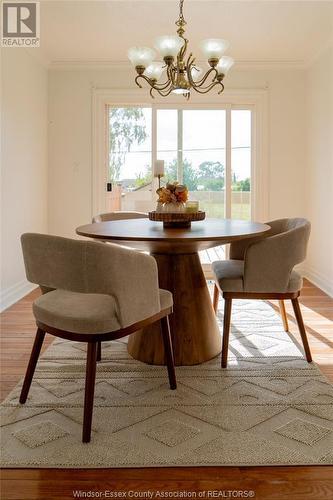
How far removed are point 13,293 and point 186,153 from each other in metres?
2.52

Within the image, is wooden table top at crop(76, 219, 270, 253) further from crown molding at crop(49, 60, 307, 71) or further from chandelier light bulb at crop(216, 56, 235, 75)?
crown molding at crop(49, 60, 307, 71)

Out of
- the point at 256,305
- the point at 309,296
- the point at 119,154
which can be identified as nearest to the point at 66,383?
the point at 256,305

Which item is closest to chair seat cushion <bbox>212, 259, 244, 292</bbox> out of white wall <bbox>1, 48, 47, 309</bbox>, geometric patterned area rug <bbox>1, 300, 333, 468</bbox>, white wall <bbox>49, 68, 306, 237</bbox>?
geometric patterned area rug <bbox>1, 300, 333, 468</bbox>

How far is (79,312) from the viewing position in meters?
1.87

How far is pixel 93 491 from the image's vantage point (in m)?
1.48

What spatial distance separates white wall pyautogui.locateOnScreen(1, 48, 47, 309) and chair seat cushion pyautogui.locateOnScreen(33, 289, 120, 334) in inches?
79.0

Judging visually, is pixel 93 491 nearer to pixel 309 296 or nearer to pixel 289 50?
pixel 309 296

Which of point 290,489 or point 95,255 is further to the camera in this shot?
point 95,255

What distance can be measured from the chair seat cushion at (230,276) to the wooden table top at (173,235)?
0.23 m

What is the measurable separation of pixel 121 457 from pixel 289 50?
434 centimetres

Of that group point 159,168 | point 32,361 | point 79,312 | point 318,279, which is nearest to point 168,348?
point 79,312

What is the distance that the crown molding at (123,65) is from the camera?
5027 mm

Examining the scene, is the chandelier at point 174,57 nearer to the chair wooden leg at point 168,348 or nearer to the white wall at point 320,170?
the chair wooden leg at point 168,348

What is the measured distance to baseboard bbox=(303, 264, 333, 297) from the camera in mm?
4459
